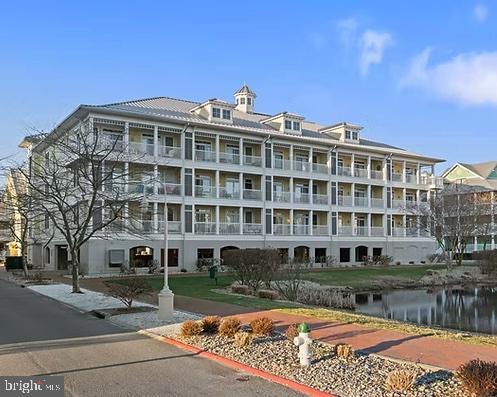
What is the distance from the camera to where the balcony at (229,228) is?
46.1 meters

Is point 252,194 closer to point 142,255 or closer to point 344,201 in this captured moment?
point 344,201

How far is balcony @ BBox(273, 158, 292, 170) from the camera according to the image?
49.8 m

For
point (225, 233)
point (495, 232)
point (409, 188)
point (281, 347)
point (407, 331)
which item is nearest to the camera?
point (281, 347)

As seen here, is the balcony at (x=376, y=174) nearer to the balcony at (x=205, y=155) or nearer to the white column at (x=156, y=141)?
the balcony at (x=205, y=155)

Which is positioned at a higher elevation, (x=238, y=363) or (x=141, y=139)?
(x=141, y=139)

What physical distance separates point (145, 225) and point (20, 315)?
24643 mm

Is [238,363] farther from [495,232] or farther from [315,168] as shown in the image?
[495,232]

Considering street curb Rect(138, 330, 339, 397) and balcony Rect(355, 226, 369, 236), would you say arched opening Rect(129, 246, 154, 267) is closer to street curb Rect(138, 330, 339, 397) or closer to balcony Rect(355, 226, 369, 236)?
balcony Rect(355, 226, 369, 236)

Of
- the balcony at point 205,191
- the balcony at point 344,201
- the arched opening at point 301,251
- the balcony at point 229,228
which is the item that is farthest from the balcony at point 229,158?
the balcony at point 344,201

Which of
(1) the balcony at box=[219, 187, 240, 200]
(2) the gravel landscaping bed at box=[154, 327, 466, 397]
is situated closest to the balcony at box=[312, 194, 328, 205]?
(1) the balcony at box=[219, 187, 240, 200]

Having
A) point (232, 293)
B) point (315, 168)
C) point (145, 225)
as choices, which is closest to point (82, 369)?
point (232, 293)

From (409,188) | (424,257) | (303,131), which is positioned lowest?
(424,257)

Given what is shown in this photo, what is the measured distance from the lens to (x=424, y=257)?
6034cm

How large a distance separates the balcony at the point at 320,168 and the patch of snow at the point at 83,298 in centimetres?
2963
